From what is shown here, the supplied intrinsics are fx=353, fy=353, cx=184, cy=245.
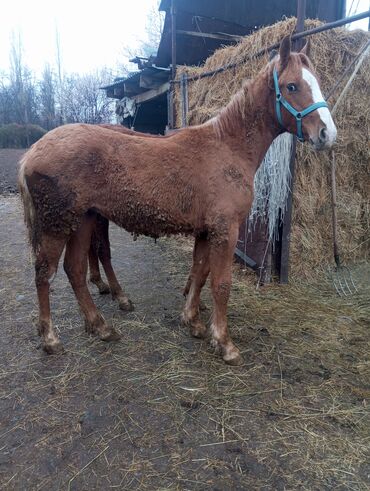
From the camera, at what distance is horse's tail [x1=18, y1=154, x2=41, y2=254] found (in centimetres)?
265

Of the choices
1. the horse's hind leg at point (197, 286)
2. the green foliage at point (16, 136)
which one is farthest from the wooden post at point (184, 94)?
the green foliage at point (16, 136)

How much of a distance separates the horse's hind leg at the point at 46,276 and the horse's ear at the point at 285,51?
209cm

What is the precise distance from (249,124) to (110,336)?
2125 mm

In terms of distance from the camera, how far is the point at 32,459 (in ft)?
6.16

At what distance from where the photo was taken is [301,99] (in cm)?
251

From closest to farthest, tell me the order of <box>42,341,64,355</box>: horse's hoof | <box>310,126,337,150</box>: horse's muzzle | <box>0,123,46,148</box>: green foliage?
<box>310,126,337,150</box>: horse's muzzle, <box>42,341,64,355</box>: horse's hoof, <box>0,123,46,148</box>: green foliage

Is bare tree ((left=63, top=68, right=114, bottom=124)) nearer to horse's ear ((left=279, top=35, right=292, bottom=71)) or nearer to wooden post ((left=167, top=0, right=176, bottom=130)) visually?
wooden post ((left=167, top=0, right=176, bottom=130))

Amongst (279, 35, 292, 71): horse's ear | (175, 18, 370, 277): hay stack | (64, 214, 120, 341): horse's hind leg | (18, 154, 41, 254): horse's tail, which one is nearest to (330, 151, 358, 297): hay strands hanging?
(175, 18, 370, 277): hay stack

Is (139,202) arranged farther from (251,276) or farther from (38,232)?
(251,276)

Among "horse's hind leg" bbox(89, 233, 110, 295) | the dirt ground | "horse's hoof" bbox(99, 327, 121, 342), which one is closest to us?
the dirt ground

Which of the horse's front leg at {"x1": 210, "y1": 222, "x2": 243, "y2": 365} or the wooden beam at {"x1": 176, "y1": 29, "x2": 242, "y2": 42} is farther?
the wooden beam at {"x1": 176, "y1": 29, "x2": 242, "y2": 42}

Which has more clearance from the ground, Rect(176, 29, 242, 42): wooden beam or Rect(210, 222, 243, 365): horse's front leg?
Rect(176, 29, 242, 42): wooden beam

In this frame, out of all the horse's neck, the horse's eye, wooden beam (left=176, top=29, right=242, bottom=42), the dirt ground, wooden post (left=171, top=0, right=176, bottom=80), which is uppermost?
wooden beam (left=176, top=29, right=242, bottom=42)

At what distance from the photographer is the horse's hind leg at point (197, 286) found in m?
3.19
